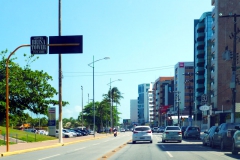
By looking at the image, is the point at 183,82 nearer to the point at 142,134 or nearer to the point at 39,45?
the point at 142,134

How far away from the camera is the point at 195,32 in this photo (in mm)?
122188

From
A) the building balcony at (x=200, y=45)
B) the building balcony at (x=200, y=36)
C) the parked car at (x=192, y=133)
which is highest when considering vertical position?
the building balcony at (x=200, y=36)

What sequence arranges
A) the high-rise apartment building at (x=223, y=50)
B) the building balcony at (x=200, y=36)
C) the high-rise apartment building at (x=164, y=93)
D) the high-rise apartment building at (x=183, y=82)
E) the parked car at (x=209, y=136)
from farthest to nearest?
1. the high-rise apartment building at (x=164, y=93)
2. the high-rise apartment building at (x=183, y=82)
3. the building balcony at (x=200, y=36)
4. the high-rise apartment building at (x=223, y=50)
5. the parked car at (x=209, y=136)

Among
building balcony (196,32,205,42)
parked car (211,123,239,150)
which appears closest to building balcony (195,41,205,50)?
building balcony (196,32,205,42)

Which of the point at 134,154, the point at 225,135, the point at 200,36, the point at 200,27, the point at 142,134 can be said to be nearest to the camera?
the point at 134,154

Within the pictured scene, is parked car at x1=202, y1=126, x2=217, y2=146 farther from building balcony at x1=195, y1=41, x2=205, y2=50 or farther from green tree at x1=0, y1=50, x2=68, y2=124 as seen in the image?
building balcony at x1=195, y1=41, x2=205, y2=50

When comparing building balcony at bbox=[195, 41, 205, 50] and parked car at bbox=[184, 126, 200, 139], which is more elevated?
building balcony at bbox=[195, 41, 205, 50]

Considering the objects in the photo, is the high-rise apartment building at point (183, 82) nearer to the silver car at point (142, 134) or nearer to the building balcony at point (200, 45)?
the building balcony at point (200, 45)

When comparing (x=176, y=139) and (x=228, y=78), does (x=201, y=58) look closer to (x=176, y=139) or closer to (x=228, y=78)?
(x=228, y=78)

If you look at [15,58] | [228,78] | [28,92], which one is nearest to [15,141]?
[28,92]

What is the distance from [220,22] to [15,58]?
48.4 meters

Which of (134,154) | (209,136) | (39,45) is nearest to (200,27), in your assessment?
(209,136)

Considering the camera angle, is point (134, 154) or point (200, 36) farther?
point (200, 36)

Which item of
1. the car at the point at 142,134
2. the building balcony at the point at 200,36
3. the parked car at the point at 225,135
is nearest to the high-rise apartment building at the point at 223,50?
the building balcony at the point at 200,36
